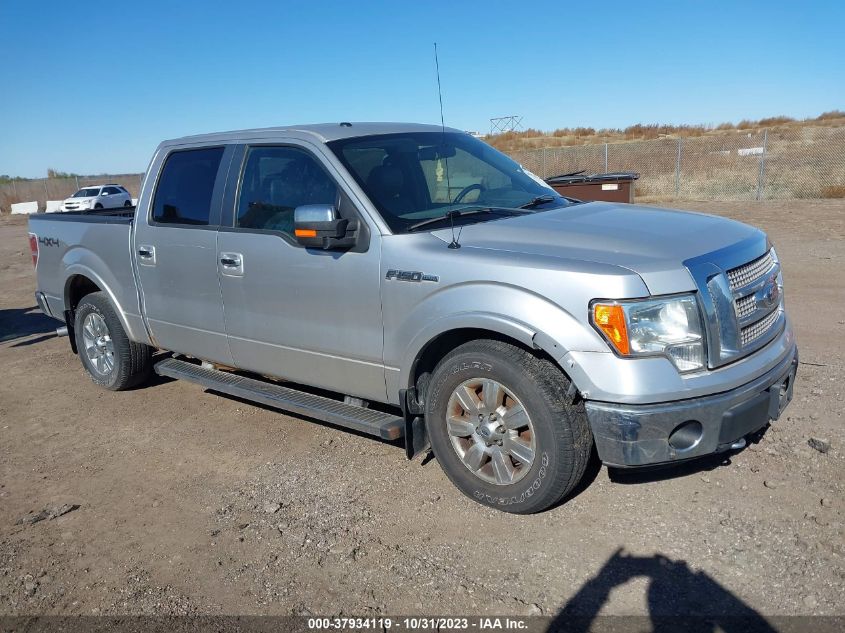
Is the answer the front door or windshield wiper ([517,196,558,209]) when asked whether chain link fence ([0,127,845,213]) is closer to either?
windshield wiper ([517,196,558,209])

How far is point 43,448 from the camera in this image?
5.16 metres

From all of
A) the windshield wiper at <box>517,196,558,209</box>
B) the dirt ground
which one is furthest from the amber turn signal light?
the windshield wiper at <box>517,196,558,209</box>

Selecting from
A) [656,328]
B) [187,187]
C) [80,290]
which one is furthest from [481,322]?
[80,290]

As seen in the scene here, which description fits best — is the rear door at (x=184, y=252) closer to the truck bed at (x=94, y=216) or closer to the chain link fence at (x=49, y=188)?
the truck bed at (x=94, y=216)

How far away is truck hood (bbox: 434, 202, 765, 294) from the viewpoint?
10.7 feet

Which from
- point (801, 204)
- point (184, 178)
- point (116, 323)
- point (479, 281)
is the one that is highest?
point (184, 178)

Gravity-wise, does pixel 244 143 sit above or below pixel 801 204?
above

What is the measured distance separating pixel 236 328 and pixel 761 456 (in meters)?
3.41

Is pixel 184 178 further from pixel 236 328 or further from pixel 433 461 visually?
pixel 433 461

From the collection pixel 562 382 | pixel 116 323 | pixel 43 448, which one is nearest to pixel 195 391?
pixel 116 323

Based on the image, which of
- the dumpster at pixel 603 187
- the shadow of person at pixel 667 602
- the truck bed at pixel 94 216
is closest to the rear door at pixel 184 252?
the truck bed at pixel 94 216

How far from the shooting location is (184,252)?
16.7 feet

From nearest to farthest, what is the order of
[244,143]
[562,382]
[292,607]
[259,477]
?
Result: [292,607], [562,382], [259,477], [244,143]

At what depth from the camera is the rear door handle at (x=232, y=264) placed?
4.69 metres
